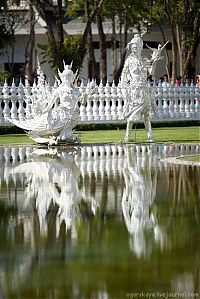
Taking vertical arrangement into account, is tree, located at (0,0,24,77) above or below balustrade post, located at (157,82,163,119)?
above

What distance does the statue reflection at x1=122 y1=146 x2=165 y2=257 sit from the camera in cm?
910

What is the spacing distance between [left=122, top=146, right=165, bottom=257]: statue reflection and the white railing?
46.4 ft

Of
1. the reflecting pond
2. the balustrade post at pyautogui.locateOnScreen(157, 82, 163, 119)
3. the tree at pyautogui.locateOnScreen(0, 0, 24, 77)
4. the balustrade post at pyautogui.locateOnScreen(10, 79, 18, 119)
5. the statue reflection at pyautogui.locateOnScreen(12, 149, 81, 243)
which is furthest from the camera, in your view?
the tree at pyautogui.locateOnScreen(0, 0, 24, 77)

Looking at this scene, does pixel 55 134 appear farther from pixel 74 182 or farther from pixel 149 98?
pixel 74 182

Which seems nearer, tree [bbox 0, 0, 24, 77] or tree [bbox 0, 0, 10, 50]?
tree [bbox 0, 0, 10, 50]

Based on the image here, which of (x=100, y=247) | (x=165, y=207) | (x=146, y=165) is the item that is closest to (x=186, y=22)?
(x=146, y=165)

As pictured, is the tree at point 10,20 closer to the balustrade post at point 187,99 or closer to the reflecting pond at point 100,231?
the balustrade post at point 187,99

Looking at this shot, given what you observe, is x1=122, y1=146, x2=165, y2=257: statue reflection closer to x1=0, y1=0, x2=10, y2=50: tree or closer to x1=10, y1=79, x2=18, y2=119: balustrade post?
x1=10, y1=79, x2=18, y2=119: balustrade post

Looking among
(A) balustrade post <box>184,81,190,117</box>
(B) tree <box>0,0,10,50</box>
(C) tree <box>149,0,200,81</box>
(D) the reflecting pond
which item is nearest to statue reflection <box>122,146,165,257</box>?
A: (D) the reflecting pond

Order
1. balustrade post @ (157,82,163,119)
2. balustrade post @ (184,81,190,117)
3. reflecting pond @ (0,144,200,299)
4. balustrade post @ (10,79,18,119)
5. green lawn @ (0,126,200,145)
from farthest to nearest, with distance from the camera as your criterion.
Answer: balustrade post @ (184,81,190,117) → balustrade post @ (157,82,163,119) → balustrade post @ (10,79,18,119) → green lawn @ (0,126,200,145) → reflecting pond @ (0,144,200,299)

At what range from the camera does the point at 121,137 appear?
27.9m

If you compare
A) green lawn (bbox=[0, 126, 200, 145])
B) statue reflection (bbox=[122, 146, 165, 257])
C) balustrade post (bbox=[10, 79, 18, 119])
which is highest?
statue reflection (bbox=[122, 146, 165, 257])

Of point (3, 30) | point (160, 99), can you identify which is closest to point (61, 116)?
point (160, 99)

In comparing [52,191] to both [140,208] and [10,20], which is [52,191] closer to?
[140,208]
